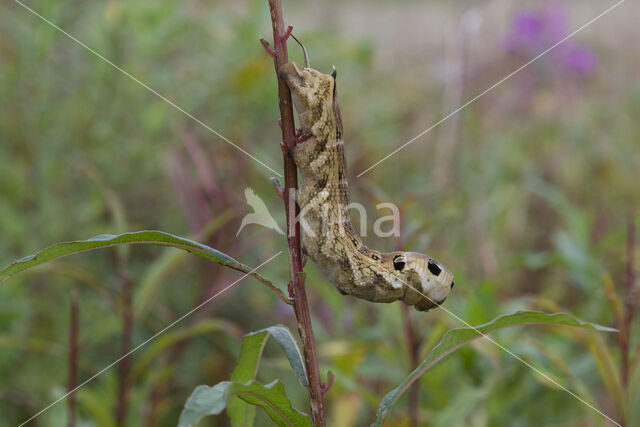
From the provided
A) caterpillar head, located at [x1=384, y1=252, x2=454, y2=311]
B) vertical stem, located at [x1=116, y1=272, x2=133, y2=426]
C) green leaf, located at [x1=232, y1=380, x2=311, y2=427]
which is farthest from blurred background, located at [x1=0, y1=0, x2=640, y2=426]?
green leaf, located at [x1=232, y1=380, x2=311, y2=427]

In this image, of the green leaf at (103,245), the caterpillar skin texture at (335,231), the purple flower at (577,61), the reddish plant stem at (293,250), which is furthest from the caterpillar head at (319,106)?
the purple flower at (577,61)

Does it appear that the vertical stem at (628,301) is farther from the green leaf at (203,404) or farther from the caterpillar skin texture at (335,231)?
the green leaf at (203,404)

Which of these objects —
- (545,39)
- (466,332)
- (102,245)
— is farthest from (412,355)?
(545,39)

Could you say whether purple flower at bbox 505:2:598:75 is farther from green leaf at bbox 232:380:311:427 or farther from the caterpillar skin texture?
green leaf at bbox 232:380:311:427

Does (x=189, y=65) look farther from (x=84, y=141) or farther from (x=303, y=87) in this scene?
(x=303, y=87)

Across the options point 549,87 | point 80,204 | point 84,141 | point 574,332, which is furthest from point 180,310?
point 549,87
